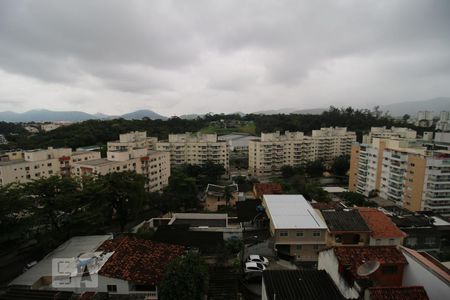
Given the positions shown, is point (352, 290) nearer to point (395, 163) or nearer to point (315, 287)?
point (315, 287)

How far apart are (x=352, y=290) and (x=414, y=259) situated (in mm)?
2641

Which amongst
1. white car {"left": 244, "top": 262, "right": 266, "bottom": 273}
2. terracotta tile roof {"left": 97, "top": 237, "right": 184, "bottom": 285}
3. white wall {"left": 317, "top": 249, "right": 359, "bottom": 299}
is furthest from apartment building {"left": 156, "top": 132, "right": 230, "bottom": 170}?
white wall {"left": 317, "top": 249, "right": 359, "bottom": 299}

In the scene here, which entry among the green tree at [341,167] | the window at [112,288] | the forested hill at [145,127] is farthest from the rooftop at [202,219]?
the forested hill at [145,127]

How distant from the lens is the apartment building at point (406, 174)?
26.5 meters

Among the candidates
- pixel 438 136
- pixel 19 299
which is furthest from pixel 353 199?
pixel 19 299

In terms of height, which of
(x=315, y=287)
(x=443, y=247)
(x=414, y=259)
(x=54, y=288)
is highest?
(x=414, y=259)

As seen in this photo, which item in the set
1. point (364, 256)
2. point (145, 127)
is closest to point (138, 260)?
point (364, 256)

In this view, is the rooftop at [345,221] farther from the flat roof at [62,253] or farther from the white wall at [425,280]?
the flat roof at [62,253]

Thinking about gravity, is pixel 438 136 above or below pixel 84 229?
above

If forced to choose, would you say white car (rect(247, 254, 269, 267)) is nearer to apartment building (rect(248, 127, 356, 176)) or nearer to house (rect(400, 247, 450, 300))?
house (rect(400, 247, 450, 300))

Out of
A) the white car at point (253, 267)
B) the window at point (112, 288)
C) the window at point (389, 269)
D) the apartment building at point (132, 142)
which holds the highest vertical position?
the apartment building at point (132, 142)

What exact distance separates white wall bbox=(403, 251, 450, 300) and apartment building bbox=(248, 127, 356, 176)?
38.8m

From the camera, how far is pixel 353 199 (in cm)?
2766

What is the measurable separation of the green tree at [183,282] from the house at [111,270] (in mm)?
1713
